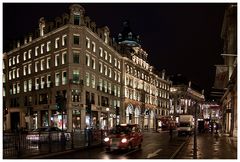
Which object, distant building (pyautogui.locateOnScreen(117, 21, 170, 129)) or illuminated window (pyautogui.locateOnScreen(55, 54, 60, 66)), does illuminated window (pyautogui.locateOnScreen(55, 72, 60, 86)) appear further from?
distant building (pyautogui.locateOnScreen(117, 21, 170, 129))

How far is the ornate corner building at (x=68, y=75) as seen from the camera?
6333 centimetres

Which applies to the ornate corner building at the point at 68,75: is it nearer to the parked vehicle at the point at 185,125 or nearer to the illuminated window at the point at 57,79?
the illuminated window at the point at 57,79

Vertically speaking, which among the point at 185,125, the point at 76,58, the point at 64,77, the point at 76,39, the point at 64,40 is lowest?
the point at 185,125

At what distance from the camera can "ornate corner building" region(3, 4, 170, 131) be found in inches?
2493

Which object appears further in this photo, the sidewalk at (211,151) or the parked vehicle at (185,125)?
the parked vehicle at (185,125)

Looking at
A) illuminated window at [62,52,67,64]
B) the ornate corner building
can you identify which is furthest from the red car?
illuminated window at [62,52,67,64]

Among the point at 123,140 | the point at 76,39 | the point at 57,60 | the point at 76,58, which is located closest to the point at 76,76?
the point at 76,58

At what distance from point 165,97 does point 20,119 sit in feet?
204

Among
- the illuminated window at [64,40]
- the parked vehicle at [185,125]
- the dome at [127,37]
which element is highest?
the dome at [127,37]

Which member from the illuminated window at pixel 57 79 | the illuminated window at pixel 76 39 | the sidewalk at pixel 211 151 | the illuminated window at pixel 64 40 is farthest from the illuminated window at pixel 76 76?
the sidewalk at pixel 211 151

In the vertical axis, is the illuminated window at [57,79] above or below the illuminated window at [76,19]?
below

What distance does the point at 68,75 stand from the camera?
62844 mm

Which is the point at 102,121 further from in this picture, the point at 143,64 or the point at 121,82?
the point at 143,64

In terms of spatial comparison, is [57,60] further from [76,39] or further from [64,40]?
[76,39]
